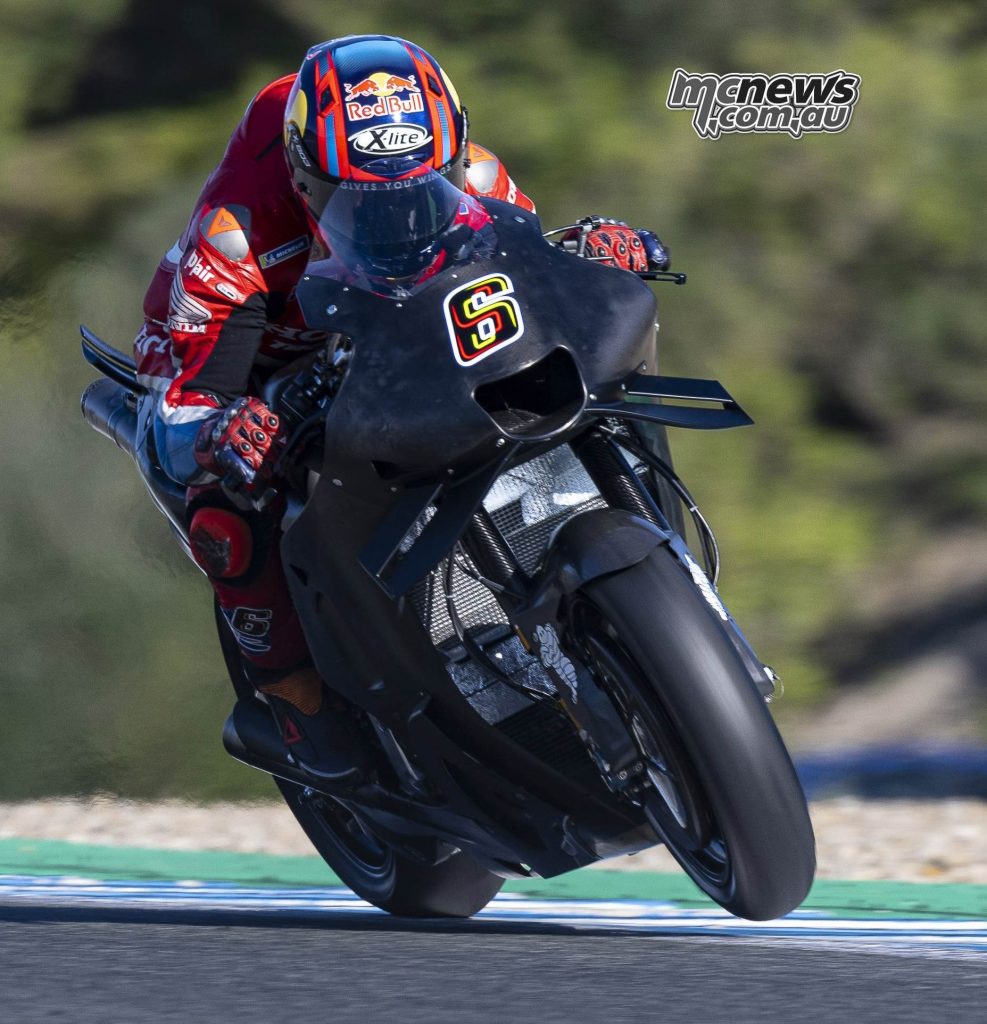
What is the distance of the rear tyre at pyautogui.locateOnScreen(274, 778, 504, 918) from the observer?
410cm

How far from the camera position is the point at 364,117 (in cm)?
323

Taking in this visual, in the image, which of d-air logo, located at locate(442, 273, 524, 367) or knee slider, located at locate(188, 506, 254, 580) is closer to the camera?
d-air logo, located at locate(442, 273, 524, 367)

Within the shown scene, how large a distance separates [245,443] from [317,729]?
30.4 inches

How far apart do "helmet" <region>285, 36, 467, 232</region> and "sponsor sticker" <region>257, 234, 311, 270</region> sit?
24cm

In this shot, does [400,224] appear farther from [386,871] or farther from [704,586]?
[386,871]

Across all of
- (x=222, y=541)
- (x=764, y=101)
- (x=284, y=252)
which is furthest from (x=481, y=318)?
(x=764, y=101)

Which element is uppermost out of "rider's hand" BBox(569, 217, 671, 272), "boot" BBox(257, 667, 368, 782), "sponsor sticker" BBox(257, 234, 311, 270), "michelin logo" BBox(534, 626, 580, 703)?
"sponsor sticker" BBox(257, 234, 311, 270)

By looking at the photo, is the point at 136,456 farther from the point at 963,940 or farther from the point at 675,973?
the point at 963,940

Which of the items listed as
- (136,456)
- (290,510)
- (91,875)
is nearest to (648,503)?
(290,510)

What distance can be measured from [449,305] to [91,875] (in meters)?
2.60

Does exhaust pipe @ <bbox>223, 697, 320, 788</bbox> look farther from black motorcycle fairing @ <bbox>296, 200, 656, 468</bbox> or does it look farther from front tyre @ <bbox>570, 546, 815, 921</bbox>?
front tyre @ <bbox>570, 546, 815, 921</bbox>

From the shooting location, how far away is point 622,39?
7.40 m

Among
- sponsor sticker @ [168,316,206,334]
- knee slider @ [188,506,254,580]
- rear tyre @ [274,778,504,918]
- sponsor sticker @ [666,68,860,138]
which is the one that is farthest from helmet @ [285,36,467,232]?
sponsor sticker @ [666,68,860,138]

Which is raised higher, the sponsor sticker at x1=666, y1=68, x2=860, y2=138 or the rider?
the rider
